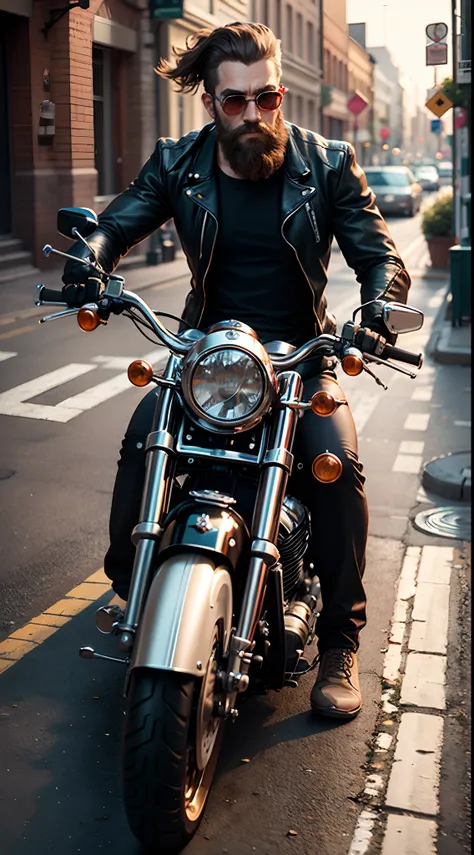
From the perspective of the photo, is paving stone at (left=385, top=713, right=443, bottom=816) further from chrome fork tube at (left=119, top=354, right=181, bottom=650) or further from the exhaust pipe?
chrome fork tube at (left=119, top=354, right=181, bottom=650)

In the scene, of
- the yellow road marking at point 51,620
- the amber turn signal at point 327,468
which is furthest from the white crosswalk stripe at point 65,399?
the amber turn signal at point 327,468

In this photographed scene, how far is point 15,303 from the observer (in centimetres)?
465

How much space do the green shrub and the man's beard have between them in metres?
15.0

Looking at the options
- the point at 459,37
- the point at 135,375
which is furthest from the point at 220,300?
the point at 459,37

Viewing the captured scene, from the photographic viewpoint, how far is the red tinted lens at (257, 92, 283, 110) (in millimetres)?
3137

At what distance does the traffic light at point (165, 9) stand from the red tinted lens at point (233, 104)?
1.19 meters

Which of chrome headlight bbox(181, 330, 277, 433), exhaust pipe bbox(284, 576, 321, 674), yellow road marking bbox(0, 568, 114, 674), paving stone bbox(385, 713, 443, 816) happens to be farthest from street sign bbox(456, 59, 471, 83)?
yellow road marking bbox(0, 568, 114, 674)

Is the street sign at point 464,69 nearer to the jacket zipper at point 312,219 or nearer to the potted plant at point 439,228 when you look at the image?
the jacket zipper at point 312,219

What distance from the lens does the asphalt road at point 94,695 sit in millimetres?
2881

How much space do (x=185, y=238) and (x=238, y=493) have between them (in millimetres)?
891

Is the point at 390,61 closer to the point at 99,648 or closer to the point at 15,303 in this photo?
the point at 15,303

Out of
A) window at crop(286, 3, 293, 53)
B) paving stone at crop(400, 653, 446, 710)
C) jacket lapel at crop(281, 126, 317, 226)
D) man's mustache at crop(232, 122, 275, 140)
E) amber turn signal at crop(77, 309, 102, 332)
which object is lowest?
paving stone at crop(400, 653, 446, 710)

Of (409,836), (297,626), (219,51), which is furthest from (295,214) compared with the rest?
(409,836)

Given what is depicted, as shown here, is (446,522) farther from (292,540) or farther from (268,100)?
(268,100)
